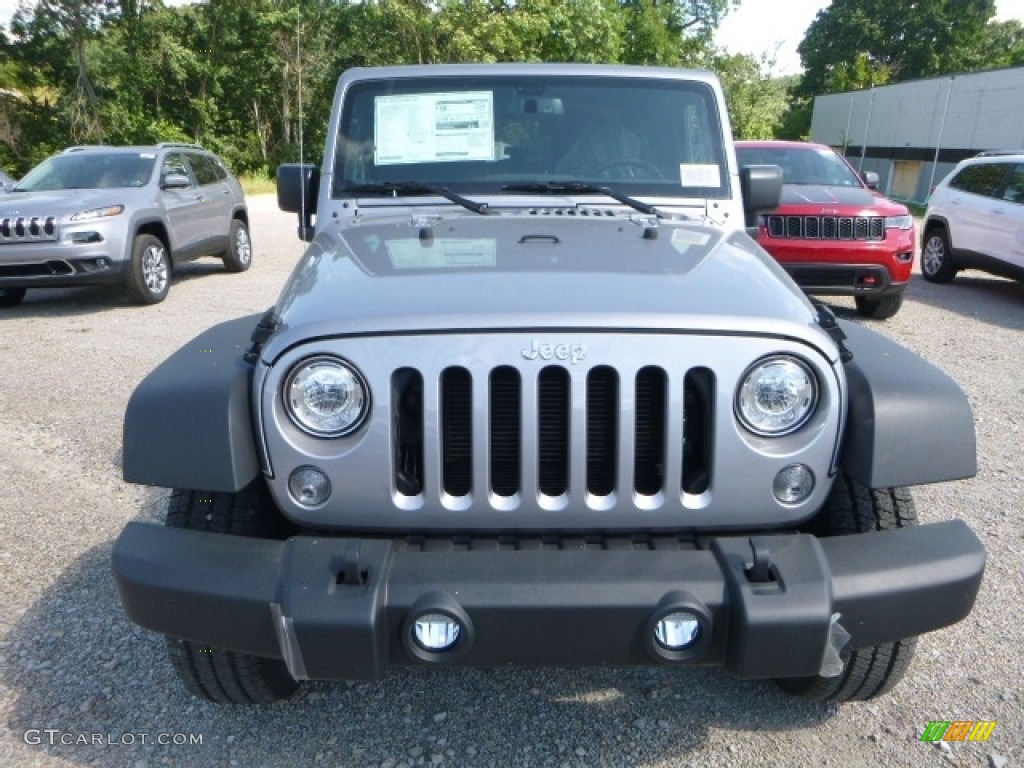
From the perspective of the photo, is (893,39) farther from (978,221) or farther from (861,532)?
(861,532)

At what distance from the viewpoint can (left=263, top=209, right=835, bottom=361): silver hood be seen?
1.99m

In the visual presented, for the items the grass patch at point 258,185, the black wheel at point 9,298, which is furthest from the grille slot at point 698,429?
the grass patch at point 258,185

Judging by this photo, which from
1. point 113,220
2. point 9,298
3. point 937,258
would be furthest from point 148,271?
point 937,258

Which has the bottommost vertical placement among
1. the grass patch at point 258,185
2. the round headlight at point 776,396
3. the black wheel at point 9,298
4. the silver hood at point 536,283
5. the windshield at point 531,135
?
the grass patch at point 258,185

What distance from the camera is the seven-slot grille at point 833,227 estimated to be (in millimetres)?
8000

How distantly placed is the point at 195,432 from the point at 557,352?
0.88 meters

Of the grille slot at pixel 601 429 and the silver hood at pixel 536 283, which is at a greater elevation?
the silver hood at pixel 536 283

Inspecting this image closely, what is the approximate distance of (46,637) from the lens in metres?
2.96

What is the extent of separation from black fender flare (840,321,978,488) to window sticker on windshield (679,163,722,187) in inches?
56.1

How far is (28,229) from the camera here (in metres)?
8.06

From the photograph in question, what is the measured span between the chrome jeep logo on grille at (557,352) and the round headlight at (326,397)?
0.40m

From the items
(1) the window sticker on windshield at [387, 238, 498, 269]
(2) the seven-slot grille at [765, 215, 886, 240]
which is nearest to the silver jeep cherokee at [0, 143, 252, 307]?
(2) the seven-slot grille at [765, 215, 886, 240]

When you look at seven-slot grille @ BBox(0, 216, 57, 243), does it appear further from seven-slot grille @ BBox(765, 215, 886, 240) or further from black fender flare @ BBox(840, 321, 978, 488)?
black fender flare @ BBox(840, 321, 978, 488)

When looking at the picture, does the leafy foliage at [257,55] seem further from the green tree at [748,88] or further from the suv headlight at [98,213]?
the suv headlight at [98,213]
